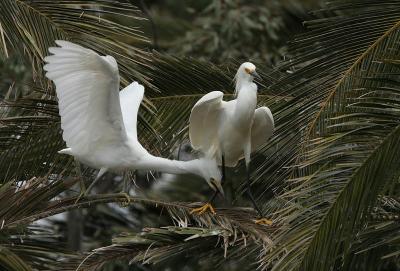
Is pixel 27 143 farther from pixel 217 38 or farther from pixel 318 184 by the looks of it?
pixel 217 38

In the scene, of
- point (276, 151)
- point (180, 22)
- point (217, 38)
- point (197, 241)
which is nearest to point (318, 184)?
point (197, 241)

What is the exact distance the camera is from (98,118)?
4.77 metres

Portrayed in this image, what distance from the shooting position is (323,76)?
512 cm

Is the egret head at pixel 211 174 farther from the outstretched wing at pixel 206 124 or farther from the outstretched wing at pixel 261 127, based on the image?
the outstretched wing at pixel 261 127

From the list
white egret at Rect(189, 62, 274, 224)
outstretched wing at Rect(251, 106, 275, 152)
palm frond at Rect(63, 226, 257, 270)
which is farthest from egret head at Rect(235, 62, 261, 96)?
palm frond at Rect(63, 226, 257, 270)

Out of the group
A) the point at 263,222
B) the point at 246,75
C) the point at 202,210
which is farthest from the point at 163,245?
the point at 246,75

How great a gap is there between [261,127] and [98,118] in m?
0.80

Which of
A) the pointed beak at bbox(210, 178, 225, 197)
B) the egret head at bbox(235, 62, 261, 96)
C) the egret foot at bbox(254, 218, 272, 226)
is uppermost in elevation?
the egret head at bbox(235, 62, 261, 96)

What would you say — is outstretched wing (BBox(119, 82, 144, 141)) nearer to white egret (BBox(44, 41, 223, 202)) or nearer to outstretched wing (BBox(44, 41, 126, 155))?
white egret (BBox(44, 41, 223, 202))

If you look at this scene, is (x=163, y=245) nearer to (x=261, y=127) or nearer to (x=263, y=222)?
(x=263, y=222)

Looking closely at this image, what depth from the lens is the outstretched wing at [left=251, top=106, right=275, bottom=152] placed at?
16.1 ft

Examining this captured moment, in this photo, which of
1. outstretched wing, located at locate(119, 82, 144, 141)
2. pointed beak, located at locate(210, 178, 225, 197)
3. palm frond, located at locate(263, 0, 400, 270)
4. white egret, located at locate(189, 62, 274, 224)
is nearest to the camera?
palm frond, located at locate(263, 0, 400, 270)

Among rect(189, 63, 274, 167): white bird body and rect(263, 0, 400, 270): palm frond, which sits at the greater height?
rect(263, 0, 400, 270): palm frond

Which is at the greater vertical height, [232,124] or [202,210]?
[232,124]
